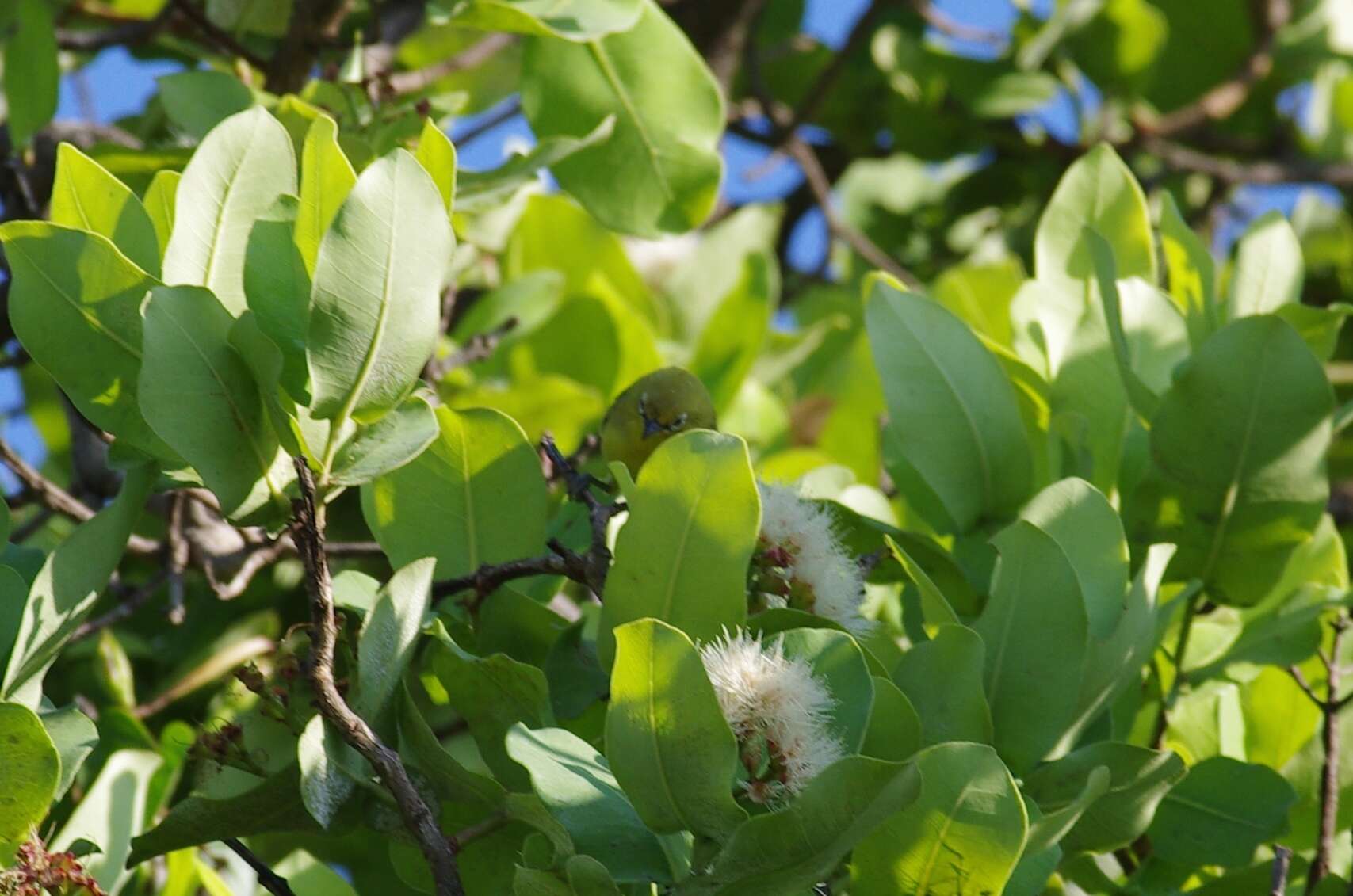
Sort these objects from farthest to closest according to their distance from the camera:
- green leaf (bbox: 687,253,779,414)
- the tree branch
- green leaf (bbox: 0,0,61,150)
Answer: the tree branch < green leaf (bbox: 687,253,779,414) < green leaf (bbox: 0,0,61,150)

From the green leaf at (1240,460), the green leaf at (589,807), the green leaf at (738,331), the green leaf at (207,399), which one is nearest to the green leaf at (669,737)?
the green leaf at (589,807)

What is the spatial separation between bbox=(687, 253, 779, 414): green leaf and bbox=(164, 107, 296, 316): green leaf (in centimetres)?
99

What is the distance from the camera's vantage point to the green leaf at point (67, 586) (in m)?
0.85

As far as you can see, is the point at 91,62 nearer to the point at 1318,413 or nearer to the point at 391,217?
the point at 391,217

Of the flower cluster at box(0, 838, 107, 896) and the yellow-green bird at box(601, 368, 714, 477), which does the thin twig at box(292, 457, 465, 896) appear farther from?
the yellow-green bird at box(601, 368, 714, 477)

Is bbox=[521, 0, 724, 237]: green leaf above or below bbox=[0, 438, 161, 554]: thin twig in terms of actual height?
above

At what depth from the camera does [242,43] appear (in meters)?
1.54

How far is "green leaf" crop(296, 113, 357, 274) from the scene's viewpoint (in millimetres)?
863

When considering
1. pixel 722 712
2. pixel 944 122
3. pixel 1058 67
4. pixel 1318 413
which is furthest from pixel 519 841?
pixel 1058 67

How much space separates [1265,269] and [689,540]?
665 millimetres

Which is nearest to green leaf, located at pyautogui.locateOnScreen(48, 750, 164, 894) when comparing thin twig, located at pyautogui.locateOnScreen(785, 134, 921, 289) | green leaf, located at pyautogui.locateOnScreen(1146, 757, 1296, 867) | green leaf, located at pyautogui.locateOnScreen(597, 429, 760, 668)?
green leaf, located at pyautogui.locateOnScreen(597, 429, 760, 668)

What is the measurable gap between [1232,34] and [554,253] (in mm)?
1339

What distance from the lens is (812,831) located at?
29.1 inches

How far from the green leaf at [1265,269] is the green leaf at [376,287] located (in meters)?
0.70
